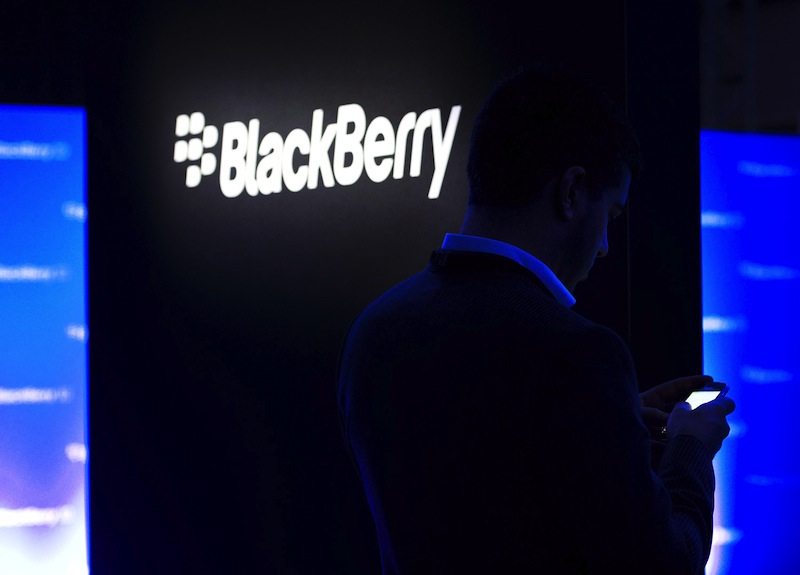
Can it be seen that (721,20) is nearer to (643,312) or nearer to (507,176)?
(643,312)

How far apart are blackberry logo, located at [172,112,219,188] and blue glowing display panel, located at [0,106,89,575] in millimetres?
334

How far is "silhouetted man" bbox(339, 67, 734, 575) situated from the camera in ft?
3.10

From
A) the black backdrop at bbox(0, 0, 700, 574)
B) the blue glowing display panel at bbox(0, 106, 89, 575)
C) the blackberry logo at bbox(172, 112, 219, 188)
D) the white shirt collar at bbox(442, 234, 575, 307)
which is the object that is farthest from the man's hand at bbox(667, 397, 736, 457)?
the blue glowing display panel at bbox(0, 106, 89, 575)

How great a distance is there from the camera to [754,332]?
303cm

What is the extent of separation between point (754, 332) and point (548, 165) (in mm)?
2220

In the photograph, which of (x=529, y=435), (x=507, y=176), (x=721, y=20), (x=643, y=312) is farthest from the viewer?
(x=721, y=20)

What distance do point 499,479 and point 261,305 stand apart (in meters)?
2.05

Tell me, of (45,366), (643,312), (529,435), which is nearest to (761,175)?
(643,312)

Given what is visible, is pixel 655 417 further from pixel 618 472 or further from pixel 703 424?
pixel 618 472

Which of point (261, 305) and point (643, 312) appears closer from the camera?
point (643, 312)

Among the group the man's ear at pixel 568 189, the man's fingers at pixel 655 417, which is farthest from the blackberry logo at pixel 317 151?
the man's ear at pixel 568 189

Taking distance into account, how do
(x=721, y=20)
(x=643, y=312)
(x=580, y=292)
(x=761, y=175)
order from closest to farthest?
(x=643, y=312) < (x=580, y=292) < (x=761, y=175) < (x=721, y=20)

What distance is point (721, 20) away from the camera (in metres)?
9.16

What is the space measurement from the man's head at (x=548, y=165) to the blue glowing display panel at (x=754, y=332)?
6.50 feet
